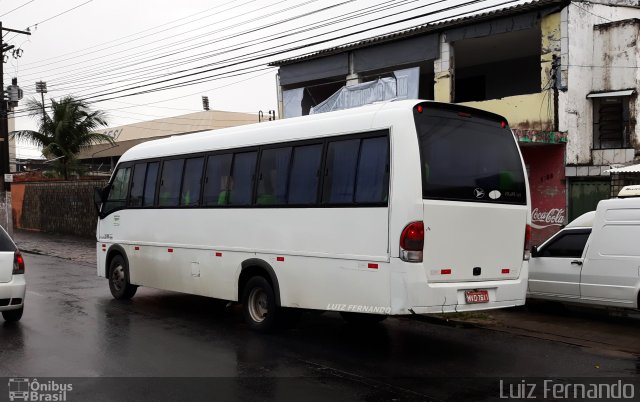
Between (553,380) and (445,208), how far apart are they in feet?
6.86

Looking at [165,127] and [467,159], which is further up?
[165,127]

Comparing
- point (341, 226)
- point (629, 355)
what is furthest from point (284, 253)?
point (629, 355)

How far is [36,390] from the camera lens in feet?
20.1

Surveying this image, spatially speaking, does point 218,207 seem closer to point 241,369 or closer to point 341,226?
point 341,226

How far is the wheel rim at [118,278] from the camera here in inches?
469

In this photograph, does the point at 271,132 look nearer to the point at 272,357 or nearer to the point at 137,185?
the point at 272,357

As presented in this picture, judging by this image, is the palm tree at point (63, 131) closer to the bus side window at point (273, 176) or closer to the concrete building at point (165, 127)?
the concrete building at point (165, 127)

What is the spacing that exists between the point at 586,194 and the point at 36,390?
1427 cm

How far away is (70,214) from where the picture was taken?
2847 centimetres

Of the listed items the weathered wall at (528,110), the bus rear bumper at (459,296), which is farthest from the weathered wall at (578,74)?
the bus rear bumper at (459,296)

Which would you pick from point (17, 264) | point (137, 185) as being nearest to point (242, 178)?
point (137, 185)

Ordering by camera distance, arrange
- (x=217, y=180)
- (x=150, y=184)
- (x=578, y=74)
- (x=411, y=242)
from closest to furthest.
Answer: (x=411, y=242) < (x=217, y=180) < (x=150, y=184) < (x=578, y=74)

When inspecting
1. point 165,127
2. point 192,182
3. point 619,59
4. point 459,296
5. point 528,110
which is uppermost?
point 165,127

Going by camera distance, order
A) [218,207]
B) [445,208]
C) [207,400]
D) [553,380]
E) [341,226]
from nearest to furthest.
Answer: [207,400], [553,380], [445,208], [341,226], [218,207]
